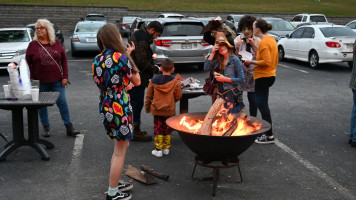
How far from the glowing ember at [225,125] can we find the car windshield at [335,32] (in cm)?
1080

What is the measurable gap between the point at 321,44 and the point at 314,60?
74 centimetres

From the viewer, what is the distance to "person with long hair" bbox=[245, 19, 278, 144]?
6.12m

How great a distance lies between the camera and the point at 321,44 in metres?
14.4

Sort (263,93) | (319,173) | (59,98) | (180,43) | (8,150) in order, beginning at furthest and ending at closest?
1. (180,43)
2. (59,98)
3. (263,93)
4. (8,150)
5. (319,173)

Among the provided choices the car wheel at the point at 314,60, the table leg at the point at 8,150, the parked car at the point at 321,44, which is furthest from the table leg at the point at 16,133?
the car wheel at the point at 314,60

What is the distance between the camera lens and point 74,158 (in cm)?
590

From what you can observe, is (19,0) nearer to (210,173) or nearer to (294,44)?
(294,44)

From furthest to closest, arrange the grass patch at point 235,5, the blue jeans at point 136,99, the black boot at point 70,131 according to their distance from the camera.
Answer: the grass patch at point 235,5 → the black boot at point 70,131 → the blue jeans at point 136,99

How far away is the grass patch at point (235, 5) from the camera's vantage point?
45.2 meters

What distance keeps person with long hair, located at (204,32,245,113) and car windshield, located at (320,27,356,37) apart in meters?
10.3

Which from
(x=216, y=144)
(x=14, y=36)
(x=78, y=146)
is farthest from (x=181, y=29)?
(x=216, y=144)

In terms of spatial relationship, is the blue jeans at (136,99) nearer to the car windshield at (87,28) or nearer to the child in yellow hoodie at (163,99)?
the child in yellow hoodie at (163,99)

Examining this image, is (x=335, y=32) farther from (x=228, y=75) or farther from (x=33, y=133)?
(x=33, y=133)

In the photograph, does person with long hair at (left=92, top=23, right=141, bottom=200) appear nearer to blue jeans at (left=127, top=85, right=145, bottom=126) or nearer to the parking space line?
blue jeans at (left=127, top=85, right=145, bottom=126)
